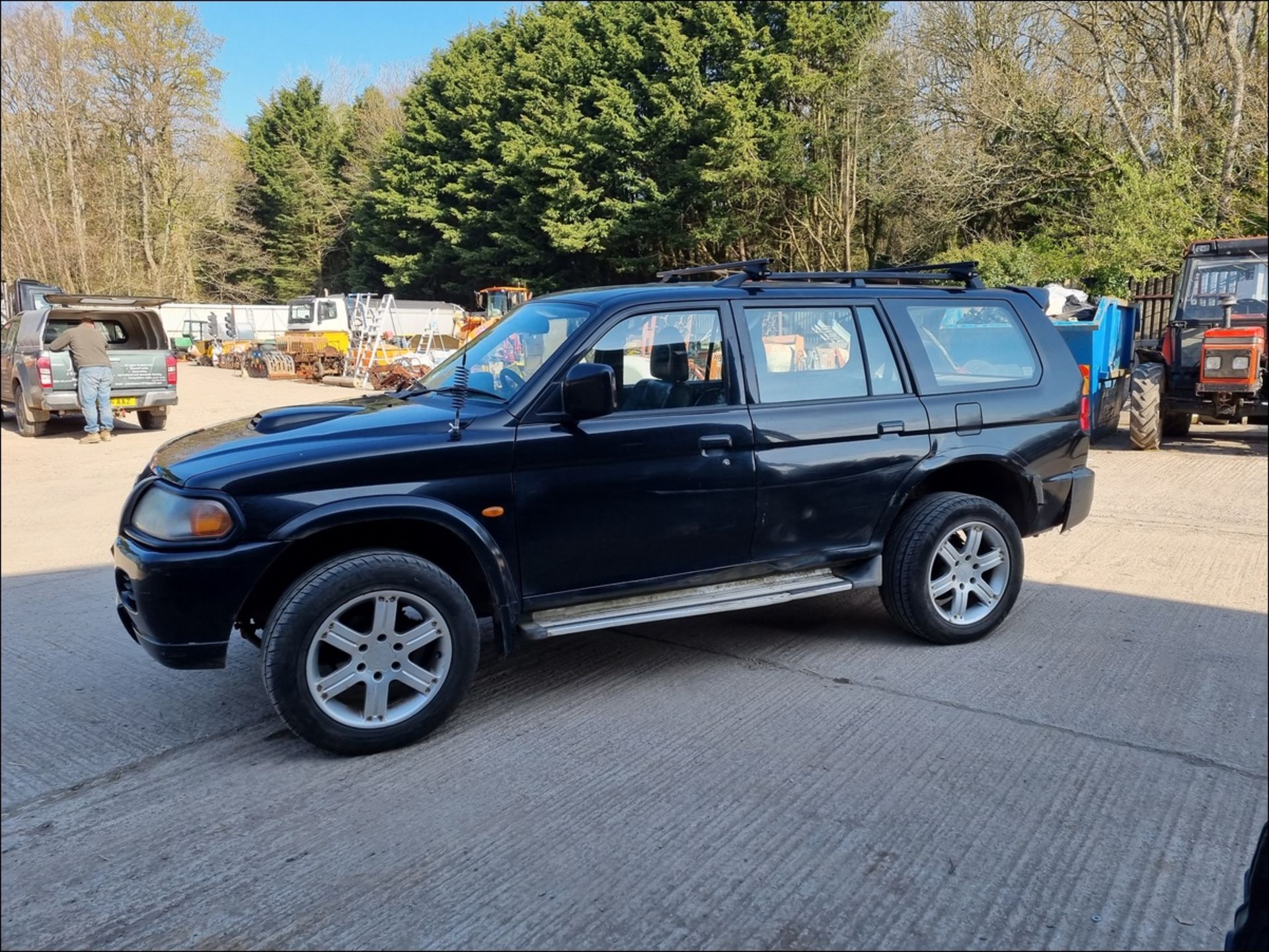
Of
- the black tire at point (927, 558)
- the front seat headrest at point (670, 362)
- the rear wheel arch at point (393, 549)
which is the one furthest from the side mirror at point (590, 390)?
the black tire at point (927, 558)

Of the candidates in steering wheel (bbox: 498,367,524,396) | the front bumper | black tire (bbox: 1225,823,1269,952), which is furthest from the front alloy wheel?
black tire (bbox: 1225,823,1269,952)

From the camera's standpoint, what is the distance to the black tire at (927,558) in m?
4.95

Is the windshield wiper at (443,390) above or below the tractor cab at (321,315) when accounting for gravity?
below

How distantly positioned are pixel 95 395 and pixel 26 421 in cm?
133

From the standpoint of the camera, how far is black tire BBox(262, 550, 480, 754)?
3676 mm

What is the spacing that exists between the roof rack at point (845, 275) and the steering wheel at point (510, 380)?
3.69 feet

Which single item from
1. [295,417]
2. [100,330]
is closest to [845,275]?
[295,417]

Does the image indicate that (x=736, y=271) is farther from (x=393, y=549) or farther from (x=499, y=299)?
(x=499, y=299)

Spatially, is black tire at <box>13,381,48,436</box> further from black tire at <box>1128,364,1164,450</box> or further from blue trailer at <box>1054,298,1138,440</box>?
black tire at <box>1128,364,1164,450</box>

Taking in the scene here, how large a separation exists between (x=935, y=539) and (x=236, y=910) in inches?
140

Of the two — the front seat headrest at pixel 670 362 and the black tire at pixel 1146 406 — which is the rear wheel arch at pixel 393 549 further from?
the black tire at pixel 1146 406

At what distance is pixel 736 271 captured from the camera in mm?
5254

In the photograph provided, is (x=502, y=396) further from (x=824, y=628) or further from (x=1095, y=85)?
(x=1095, y=85)

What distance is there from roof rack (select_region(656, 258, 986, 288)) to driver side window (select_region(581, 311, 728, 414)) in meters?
0.35
